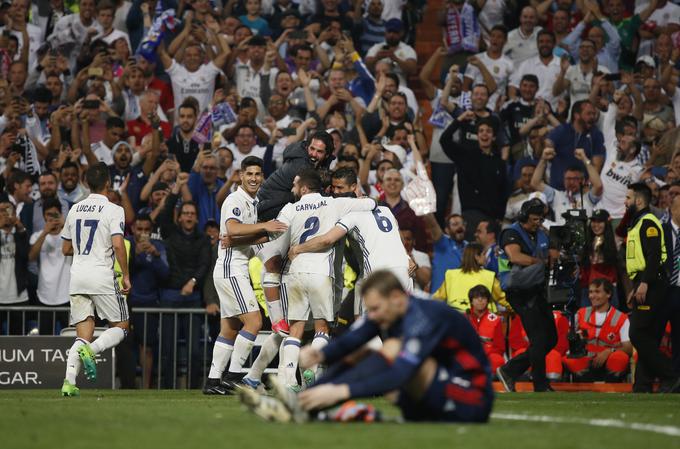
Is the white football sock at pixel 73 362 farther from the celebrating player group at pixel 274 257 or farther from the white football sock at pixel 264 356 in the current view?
the white football sock at pixel 264 356

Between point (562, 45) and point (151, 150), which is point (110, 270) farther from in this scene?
point (562, 45)

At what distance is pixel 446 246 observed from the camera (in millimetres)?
18094

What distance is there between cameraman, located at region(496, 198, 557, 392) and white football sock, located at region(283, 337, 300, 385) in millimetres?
3189

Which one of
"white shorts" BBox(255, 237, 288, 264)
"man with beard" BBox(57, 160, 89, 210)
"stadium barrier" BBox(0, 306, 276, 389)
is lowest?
"stadium barrier" BBox(0, 306, 276, 389)

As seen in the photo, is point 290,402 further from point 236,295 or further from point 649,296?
point 649,296

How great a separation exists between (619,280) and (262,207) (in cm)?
580

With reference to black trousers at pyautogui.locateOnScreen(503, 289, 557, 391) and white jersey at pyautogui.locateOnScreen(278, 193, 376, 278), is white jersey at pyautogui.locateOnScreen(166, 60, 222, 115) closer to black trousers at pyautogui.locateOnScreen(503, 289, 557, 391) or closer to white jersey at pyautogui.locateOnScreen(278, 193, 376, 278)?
black trousers at pyautogui.locateOnScreen(503, 289, 557, 391)

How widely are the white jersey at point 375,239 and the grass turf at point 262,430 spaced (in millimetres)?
2208

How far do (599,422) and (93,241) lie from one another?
6.17 meters

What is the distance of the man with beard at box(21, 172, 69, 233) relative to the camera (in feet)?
57.5

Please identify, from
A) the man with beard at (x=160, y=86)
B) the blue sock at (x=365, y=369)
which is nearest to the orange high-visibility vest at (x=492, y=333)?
the man with beard at (x=160, y=86)

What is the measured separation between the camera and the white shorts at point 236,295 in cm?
1296

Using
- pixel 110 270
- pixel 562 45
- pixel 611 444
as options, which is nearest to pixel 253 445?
pixel 611 444

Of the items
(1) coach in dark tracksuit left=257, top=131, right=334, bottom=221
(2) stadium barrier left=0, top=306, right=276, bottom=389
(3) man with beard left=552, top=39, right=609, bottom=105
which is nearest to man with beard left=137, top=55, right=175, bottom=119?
(2) stadium barrier left=0, top=306, right=276, bottom=389
